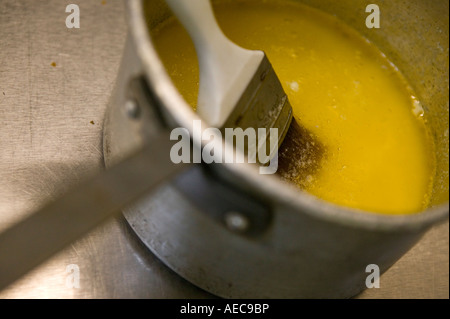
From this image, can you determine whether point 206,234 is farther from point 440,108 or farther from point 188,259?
point 440,108

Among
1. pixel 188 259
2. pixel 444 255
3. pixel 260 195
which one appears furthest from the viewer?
pixel 444 255

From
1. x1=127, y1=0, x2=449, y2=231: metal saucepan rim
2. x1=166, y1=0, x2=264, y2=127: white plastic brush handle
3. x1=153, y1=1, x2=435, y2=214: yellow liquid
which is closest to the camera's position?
x1=127, y1=0, x2=449, y2=231: metal saucepan rim

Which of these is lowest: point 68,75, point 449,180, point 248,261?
point 248,261

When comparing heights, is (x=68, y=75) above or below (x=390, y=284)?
above

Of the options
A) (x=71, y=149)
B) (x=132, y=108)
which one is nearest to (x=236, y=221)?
(x=132, y=108)

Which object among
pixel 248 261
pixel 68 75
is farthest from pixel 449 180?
pixel 68 75

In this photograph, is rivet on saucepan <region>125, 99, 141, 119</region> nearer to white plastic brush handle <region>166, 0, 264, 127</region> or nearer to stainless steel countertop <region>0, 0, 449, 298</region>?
white plastic brush handle <region>166, 0, 264, 127</region>

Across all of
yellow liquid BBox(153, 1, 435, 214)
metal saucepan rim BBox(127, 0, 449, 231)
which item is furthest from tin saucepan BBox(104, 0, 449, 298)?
yellow liquid BBox(153, 1, 435, 214)
